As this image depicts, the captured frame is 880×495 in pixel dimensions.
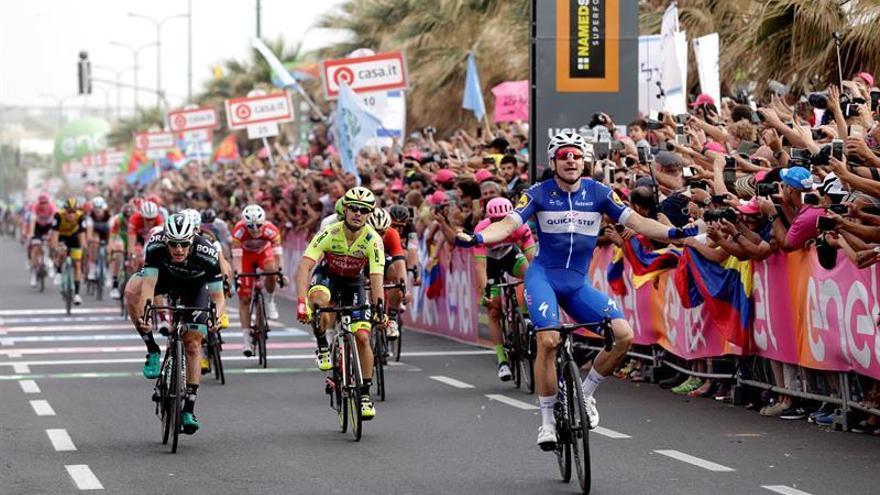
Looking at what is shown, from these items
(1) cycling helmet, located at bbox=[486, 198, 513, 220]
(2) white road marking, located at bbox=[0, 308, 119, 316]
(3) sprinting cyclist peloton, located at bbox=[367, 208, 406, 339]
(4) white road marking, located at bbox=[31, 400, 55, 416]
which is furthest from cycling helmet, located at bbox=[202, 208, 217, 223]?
(2) white road marking, located at bbox=[0, 308, 119, 316]

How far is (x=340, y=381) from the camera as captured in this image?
42.3 ft

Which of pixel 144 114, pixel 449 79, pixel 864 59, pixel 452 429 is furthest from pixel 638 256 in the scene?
pixel 144 114

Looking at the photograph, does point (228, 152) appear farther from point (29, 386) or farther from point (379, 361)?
point (379, 361)

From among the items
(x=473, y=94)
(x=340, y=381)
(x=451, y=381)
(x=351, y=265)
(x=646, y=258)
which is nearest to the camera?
(x=340, y=381)

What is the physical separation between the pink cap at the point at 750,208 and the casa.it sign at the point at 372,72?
17.9 m

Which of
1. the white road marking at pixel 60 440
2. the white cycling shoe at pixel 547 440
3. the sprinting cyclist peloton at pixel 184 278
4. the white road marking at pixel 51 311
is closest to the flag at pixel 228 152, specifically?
the white road marking at pixel 51 311

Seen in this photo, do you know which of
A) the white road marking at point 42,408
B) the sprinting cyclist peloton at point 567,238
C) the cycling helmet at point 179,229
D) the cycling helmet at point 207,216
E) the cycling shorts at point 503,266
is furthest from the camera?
the cycling helmet at point 207,216

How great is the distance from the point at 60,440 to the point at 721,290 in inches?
209

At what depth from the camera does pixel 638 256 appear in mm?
16734

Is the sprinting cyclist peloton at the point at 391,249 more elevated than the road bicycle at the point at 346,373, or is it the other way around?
the sprinting cyclist peloton at the point at 391,249

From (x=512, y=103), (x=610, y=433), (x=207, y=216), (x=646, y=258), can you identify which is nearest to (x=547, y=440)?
(x=610, y=433)

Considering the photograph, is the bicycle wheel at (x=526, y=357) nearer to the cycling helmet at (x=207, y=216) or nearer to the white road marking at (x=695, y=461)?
the white road marking at (x=695, y=461)

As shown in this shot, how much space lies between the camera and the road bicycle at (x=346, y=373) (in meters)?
12.6

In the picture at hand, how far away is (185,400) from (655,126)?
5.28 metres
